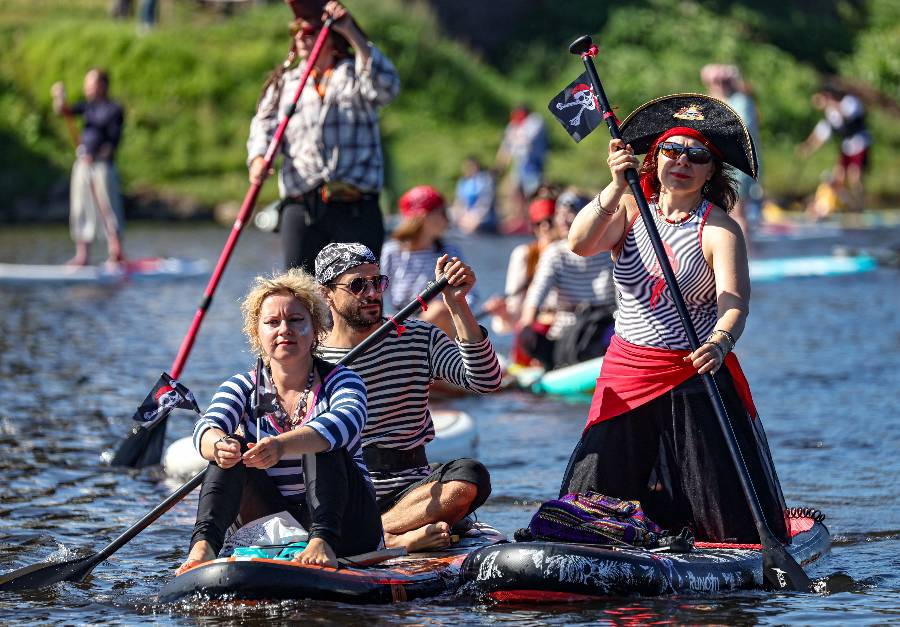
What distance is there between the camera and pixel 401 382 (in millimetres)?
5863

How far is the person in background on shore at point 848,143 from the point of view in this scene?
22.8 metres

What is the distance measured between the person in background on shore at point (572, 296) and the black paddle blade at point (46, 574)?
4.49 meters

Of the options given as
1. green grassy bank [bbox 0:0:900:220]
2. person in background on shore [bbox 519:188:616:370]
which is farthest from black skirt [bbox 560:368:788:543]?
green grassy bank [bbox 0:0:900:220]

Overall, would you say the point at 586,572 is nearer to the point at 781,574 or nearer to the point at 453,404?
the point at 781,574

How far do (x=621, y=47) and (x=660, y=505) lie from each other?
2605 cm

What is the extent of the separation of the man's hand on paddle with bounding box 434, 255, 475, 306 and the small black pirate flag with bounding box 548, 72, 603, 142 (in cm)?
70

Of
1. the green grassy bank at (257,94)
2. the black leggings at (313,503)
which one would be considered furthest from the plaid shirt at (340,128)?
the green grassy bank at (257,94)

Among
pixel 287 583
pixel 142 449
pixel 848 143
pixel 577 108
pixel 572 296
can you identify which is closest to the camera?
pixel 287 583

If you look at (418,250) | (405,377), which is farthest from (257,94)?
(405,377)

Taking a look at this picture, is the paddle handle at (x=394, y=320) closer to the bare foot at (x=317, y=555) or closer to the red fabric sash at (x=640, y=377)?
the red fabric sash at (x=640, y=377)

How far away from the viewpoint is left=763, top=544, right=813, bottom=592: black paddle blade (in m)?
5.42

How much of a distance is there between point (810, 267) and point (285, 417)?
11.6 metres

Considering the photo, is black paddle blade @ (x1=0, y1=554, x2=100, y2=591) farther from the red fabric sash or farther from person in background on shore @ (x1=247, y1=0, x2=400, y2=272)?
person in background on shore @ (x1=247, y1=0, x2=400, y2=272)

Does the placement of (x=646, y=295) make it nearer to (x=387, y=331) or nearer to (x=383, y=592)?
(x=387, y=331)
